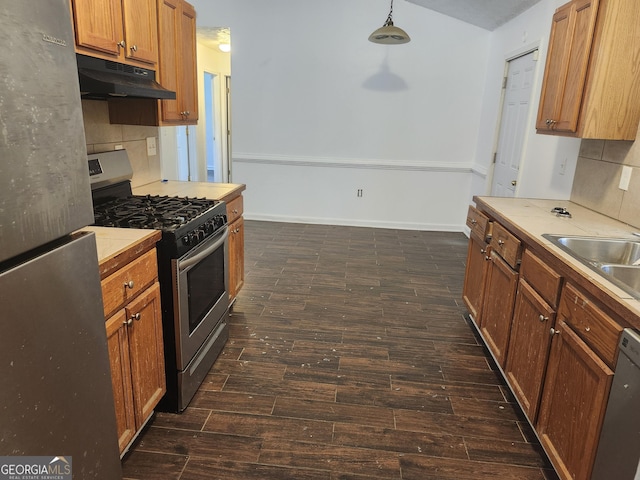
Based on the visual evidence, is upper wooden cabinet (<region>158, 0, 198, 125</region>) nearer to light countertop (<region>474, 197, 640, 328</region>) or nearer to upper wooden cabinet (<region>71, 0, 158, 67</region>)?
upper wooden cabinet (<region>71, 0, 158, 67</region>)

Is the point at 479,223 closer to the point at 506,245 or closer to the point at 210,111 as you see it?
the point at 506,245

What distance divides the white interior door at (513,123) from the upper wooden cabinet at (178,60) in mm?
2874

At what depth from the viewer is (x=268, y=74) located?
216 inches

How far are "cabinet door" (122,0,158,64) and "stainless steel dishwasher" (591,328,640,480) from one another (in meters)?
2.53

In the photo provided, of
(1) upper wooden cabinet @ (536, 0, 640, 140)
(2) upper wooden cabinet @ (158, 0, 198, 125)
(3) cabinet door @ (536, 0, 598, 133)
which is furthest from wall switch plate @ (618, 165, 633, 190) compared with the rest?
(2) upper wooden cabinet @ (158, 0, 198, 125)

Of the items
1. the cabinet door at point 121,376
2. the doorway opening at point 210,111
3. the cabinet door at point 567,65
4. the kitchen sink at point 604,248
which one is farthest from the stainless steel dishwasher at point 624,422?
the doorway opening at point 210,111

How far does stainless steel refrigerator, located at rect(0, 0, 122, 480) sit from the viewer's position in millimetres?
895

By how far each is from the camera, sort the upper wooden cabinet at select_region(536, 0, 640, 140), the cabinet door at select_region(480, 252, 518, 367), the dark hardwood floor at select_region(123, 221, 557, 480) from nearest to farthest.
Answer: the dark hardwood floor at select_region(123, 221, 557, 480)
the upper wooden cabinet at select_region(536, 0, 640, 140)
the cabinet door at select_region(480, 252, 518, 367)

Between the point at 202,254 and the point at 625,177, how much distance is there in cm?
234

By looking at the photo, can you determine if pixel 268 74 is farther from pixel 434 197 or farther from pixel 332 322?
pixel 332 322

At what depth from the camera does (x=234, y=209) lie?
3016 millimetres

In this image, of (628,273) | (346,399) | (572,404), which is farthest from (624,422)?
(346,399)

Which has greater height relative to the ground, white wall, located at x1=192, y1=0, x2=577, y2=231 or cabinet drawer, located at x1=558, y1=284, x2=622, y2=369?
white wall, located at x1=192, y1=0, x2=577, y2=231

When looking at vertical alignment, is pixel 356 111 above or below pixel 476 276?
above
